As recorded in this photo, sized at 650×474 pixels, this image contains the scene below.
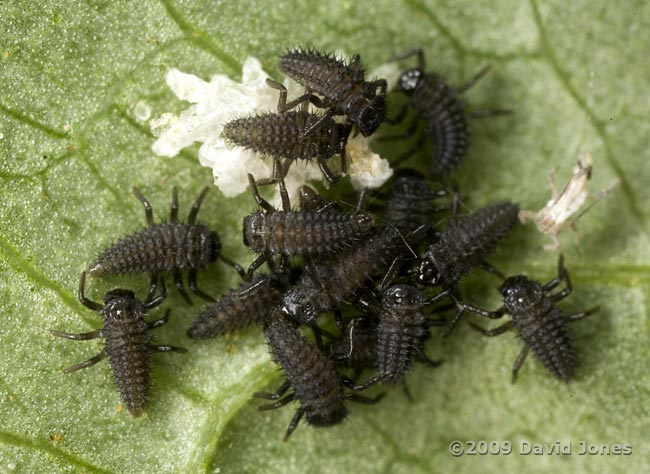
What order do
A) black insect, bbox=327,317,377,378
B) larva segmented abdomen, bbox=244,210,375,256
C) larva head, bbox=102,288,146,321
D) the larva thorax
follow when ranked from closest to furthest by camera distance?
1. larva segmented abdomen, bbox=244,210,375,256
2. larva head, bbox=102,288,146,321
3. black insect, bbox=327,317,377,378
4. the larva thorax

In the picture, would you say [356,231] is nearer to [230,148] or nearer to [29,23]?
[230,148]

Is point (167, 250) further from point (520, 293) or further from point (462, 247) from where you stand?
point (520, 293)

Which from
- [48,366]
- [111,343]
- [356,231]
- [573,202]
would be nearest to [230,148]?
[356,231]

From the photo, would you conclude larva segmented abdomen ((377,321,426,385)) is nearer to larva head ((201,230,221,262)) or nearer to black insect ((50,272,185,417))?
larva head ((201,230,221,262))

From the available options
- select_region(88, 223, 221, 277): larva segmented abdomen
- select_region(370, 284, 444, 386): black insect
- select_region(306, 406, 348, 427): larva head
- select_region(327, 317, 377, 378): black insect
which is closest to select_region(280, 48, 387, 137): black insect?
select_region(88, 223, 221, 277): larva segmented abdomen

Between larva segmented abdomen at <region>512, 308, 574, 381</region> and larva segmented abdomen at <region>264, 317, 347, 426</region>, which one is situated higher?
larva segmented abdomen at <region>264, 317, 347, 426</region>

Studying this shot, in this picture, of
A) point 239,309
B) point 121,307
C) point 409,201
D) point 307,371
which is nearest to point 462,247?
point 409,201

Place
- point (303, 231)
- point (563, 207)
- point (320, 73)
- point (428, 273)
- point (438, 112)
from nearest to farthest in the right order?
point (303, 231) → point (320, 73) → point (428, 273) → point (563, 207) → point (438, 112)
